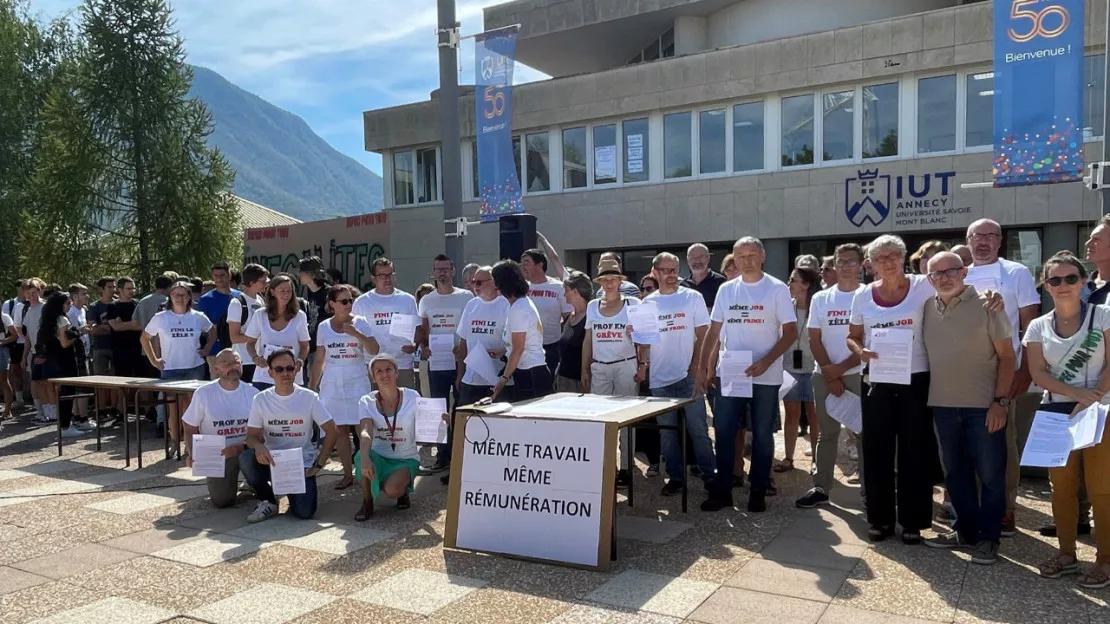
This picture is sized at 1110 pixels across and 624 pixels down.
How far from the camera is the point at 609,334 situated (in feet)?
20.7

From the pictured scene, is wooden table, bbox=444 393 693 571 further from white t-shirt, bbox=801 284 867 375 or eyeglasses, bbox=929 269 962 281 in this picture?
eyeglasses, bbox=929 269 962 281

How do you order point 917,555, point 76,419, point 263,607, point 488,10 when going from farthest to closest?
point 488,10 < point 76,419 < point 917,555 < point 263,607

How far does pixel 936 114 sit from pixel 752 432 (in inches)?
503

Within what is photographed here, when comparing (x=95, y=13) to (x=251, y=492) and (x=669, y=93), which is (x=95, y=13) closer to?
(x=669, y=93)

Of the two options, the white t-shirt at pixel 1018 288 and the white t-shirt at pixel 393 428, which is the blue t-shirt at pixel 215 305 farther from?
the white t-shirt at pixel 1018 288

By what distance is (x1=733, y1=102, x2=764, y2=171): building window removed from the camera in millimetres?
18031

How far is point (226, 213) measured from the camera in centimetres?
1986

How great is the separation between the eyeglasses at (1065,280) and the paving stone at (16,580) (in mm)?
5793

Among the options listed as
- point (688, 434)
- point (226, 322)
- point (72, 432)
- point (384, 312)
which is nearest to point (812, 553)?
point (688, 434)

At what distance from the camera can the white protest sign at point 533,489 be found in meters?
4.72

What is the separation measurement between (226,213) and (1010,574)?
18.9m

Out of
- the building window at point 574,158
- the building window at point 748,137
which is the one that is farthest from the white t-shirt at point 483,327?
the building window at point 574,158

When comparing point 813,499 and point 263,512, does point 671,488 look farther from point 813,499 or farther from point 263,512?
point 263,512

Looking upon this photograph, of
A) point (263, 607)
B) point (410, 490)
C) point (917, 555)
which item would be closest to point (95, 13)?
point (410, 490)
